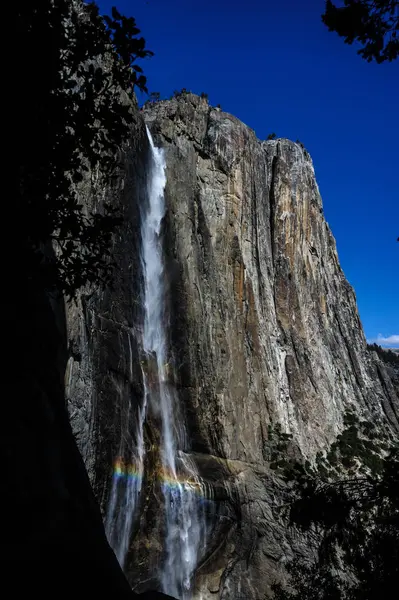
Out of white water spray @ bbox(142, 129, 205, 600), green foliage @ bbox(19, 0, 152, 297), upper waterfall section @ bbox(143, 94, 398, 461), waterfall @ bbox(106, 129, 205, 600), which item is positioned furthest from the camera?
upper waterfall section @ bbox(143, 94, 398, 461)

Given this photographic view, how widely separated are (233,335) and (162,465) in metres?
11.5

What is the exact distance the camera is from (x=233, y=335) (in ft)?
102

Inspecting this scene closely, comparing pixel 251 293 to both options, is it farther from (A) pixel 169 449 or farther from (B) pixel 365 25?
(B) pixel 365 25

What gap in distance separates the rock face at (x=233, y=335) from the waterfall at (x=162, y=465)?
26.4 inches

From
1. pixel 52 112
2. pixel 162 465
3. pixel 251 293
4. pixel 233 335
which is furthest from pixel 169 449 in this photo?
pixel 52 112

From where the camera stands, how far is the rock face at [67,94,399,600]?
20312 mm

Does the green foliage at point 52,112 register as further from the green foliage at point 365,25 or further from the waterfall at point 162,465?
the waterfall at point 162,465

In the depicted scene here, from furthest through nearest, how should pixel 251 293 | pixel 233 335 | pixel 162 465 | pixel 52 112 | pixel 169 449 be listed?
pixel 251 293
pixel 233 335
pixel 169 449
pixel 162 465
pixel 52 112

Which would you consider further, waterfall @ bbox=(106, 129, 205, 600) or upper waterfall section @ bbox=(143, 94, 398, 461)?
upper waterfall section @ bbox=(143, 94, 398, 461)

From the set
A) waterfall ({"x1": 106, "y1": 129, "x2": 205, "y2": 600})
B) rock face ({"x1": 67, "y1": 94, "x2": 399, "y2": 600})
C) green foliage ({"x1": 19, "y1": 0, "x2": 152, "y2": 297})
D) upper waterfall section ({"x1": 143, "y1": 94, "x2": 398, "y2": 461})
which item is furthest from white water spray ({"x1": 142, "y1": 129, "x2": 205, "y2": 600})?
green foliage ({"x1": 19, "y1": 0, "x2": 152, "y2": 297})

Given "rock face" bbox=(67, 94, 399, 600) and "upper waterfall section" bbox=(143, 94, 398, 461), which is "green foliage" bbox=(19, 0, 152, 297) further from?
"upper waterfall section" bbox=(143, 94, 398, 461)

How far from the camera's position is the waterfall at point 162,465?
1895 centimetres

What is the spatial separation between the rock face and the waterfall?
67 centimetres

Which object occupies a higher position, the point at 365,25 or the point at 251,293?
the point at 251,293
